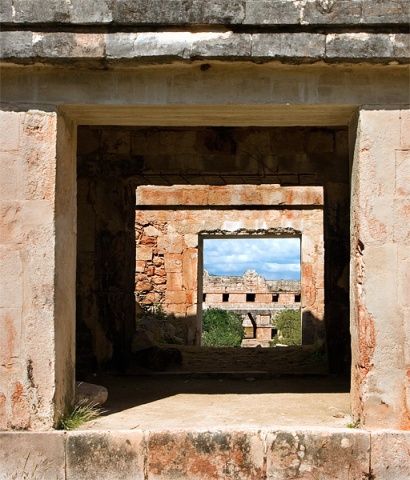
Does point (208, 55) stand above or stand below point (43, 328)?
above

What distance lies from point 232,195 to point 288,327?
1048 cm

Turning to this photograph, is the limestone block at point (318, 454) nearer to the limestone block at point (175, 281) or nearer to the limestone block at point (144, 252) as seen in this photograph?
the limestone block at point (175, 281)

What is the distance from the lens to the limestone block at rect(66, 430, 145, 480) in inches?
176

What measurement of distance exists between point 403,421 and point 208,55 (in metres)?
2.70

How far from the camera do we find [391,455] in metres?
4.44


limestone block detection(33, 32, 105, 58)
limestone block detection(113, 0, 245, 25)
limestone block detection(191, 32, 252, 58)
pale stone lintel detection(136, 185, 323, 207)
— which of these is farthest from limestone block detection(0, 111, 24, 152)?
pale stone lintel detection(136, 185, 323, 207)

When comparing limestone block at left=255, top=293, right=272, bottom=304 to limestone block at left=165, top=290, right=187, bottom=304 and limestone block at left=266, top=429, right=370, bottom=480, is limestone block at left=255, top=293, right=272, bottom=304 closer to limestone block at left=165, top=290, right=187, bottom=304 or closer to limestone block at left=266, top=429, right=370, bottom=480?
limestone block at left=165, top=290, right=187, bottom=304

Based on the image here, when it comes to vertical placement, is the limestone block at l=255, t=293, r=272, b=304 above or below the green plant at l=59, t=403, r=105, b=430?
above

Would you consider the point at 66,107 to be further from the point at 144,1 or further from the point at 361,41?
the point at 361,41

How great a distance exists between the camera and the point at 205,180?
27.5ft

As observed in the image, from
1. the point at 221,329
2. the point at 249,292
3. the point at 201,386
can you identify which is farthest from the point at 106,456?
the point at 249,292

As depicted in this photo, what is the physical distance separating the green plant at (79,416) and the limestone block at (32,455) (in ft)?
0.54

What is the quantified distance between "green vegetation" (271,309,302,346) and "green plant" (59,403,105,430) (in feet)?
49.4

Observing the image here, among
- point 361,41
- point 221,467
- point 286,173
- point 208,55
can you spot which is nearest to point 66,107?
point 208,55
